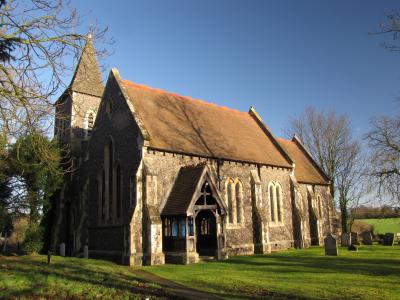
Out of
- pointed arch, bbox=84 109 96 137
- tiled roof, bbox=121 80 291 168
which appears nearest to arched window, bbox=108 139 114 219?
tiled roof, bbox=121 80 291 168

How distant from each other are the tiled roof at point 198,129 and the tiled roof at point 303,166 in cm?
356

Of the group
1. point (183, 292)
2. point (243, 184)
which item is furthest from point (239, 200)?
point (183, 292)

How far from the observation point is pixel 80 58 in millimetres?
9672

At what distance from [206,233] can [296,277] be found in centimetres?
1020

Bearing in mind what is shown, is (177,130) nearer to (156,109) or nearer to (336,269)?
(156,109)

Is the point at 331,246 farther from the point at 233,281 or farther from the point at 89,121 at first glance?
the point at 89,121

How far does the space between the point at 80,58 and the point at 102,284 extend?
20.5ft

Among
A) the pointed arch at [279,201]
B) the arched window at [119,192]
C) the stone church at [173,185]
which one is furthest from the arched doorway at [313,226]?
the arched window at [119,192]

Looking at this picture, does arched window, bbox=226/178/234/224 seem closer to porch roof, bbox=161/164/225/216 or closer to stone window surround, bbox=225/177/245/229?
stone window surround, bbox=225/177/245/229

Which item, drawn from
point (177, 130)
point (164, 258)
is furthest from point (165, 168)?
point (164, 258)

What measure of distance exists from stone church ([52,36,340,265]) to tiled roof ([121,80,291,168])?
0.31ft

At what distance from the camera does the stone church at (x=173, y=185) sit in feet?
61.6

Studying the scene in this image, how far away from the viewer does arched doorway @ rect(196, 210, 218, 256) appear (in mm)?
21081

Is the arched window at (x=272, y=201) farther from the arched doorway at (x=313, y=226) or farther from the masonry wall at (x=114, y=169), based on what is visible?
the masonry wall at (x=114, y=169)
